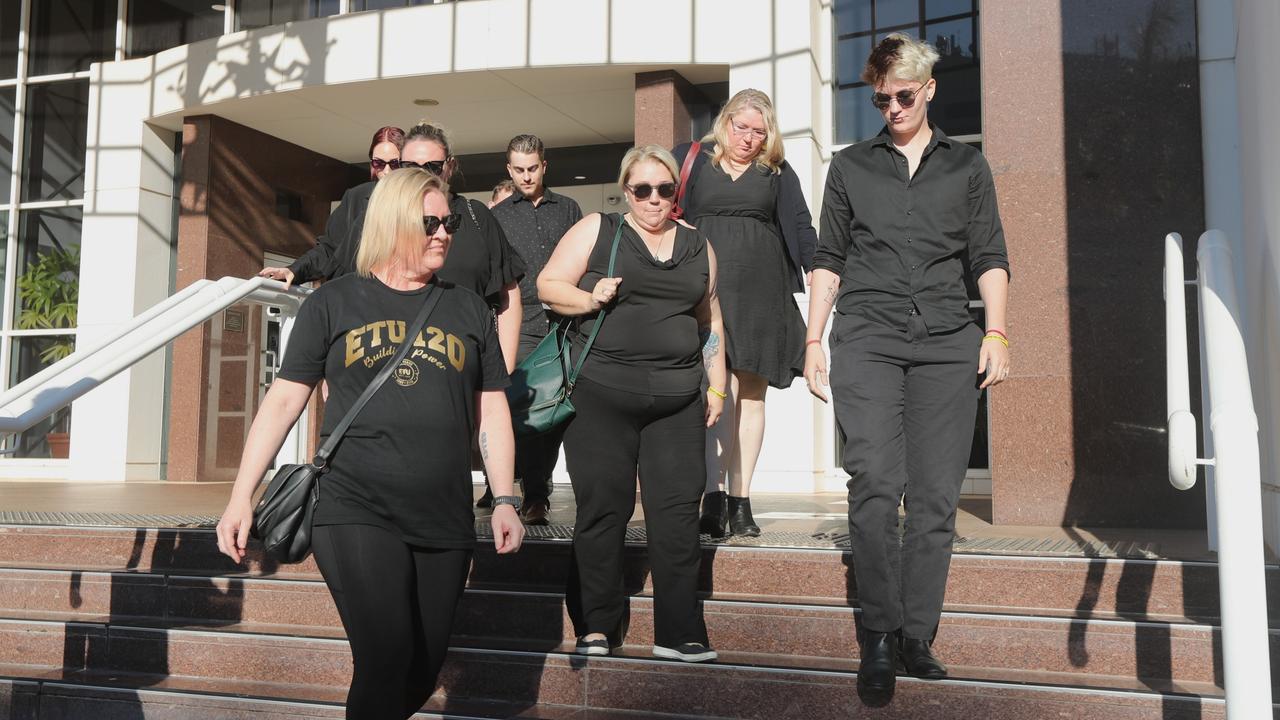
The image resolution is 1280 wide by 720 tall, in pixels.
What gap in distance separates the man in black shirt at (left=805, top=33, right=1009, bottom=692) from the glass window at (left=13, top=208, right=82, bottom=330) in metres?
10.2

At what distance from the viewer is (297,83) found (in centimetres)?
1019

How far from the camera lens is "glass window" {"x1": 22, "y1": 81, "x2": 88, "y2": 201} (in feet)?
38.6

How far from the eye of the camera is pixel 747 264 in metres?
4.61

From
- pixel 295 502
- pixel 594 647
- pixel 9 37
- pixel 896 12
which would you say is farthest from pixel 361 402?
pixel 9 37

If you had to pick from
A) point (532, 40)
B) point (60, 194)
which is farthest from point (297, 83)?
point (60, 194)

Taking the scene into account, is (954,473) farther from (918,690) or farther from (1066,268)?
(1066,268)

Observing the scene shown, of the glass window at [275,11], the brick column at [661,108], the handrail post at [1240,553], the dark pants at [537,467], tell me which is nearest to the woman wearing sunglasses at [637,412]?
the dark pants at [537,467]

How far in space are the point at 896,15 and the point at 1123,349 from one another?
4416 millimetres

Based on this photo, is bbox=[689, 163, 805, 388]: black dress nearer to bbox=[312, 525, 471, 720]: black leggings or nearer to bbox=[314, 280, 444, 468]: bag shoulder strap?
bbox=[314, 280, 444, 468]: bag shoulder strap

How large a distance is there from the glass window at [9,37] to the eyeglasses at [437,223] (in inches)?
441

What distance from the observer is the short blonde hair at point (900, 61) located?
3469 mm

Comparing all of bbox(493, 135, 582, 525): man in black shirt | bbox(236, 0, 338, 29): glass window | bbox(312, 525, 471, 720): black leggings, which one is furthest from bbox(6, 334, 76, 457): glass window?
bbox(312, 525, 471, 720): black leggings

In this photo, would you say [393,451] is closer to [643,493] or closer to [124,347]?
[643,493]

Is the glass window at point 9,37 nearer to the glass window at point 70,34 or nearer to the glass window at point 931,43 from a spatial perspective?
the glass window at point 70,34
